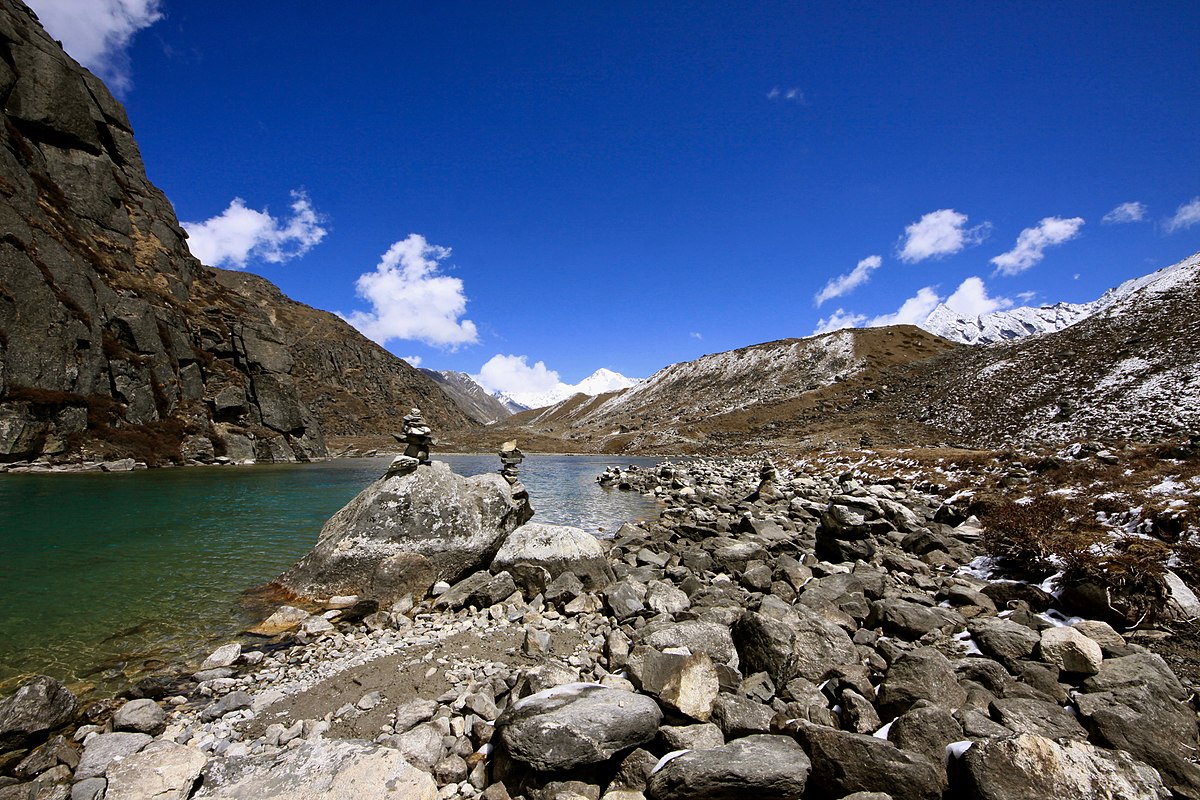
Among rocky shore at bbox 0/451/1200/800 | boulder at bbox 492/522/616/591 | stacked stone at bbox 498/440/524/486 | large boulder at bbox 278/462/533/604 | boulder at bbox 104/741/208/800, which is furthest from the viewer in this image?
stacked stone at bbox 498/440/524/486

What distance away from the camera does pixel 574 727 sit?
4.53 metres

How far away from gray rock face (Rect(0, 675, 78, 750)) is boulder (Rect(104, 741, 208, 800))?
1427mm

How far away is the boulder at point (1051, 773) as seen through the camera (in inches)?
132

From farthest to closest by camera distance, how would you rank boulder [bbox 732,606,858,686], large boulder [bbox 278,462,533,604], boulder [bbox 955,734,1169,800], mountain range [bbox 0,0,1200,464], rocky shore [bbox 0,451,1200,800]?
mountain range [bbox 0,0,1200,464]
large boulder [bbox 278,462,533,604]
boulder [bbox 732,606,858,686]
rocky shore [bbox 0,451,1200,800]
boulder [bbox 955,734,1169,800]

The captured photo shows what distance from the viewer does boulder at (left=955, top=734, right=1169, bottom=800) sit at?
3363mm

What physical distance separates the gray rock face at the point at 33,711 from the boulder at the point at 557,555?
6.89 metres

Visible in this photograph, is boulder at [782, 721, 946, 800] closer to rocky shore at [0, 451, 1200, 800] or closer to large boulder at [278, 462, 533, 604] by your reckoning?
rocky shore at [0, 451, 1200, 800]

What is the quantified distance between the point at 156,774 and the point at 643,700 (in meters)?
4.88

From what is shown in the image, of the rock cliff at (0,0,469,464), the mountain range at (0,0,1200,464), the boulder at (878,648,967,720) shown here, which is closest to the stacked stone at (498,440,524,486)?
the boulder at (878,648,967,720)

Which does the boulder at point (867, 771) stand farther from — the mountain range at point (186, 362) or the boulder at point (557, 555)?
the mountain range at point (186, 362)

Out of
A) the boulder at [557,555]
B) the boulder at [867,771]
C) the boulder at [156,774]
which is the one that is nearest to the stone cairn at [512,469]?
the boulder at [557,555]

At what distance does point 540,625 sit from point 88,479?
41646mm

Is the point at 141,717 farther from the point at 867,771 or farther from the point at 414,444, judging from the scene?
the point at 414,444

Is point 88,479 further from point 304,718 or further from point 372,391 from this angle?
point 372,391
